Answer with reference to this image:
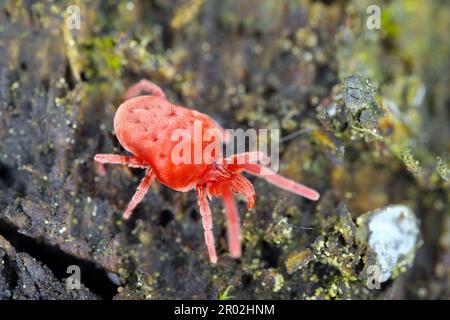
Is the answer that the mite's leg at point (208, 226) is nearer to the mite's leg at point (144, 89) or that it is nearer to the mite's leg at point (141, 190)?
the mite's leg at point (141, 190)

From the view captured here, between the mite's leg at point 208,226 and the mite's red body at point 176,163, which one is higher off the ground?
the mite's red body at point 176,163

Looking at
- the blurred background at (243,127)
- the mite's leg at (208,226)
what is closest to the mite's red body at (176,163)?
the mite's leg at (208,226)

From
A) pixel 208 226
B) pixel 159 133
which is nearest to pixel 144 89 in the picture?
pixel 159 133

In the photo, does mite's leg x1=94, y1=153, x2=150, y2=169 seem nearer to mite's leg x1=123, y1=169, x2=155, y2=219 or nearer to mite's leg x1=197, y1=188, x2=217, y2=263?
mite's leg x1=123, y1=169, x2=155, y2=219

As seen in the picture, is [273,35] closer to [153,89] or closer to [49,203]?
[153,89]

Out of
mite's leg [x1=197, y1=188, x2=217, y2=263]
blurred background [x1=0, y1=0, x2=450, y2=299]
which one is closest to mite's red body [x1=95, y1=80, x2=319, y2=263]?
mite's leg [x1=197, y1=188, x2=217, y2=263]

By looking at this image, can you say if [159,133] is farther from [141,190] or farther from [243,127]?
[243,127]

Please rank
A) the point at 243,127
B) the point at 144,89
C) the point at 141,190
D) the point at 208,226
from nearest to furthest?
the point at 208,226 → the point at 141,190 → the point at 144,89 → the point at 243,127
